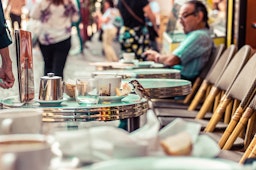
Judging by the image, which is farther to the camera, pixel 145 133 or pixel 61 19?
pixel 61 19

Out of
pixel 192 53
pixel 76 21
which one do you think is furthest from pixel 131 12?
pixel 192 53

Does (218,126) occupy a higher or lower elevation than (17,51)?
lower

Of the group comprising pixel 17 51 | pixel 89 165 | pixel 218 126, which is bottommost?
pixel 218 126

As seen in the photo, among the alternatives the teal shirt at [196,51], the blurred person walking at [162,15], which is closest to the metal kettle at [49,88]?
the teal shirt at [196,51]

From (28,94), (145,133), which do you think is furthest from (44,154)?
(28,94)

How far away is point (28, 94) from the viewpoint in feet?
10.0

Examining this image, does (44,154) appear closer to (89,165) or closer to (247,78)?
(89,165)

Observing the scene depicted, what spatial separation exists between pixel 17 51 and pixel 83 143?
1.32 m

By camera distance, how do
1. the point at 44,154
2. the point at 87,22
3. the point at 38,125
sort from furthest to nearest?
the point at 87,22
the point at 38,125
the point at 44,154

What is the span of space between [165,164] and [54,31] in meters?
6.24

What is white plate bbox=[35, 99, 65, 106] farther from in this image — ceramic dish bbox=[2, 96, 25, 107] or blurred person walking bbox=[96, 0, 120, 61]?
blurred person walking bbox=[96, 0, 120, 61]

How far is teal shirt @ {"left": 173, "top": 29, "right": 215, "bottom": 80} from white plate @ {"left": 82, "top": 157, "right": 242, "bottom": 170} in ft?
14.8

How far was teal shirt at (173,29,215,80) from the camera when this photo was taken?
5.88 meters

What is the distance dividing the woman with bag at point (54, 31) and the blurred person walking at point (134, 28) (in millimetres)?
1054
